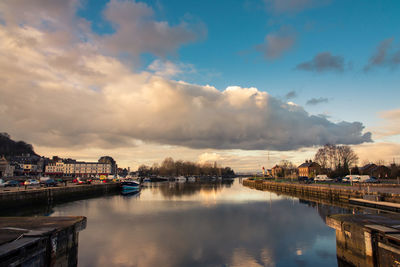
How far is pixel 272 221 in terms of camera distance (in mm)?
31531

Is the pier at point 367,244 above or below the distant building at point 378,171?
below

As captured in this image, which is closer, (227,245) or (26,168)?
(227,245)

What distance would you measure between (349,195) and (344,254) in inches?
1190

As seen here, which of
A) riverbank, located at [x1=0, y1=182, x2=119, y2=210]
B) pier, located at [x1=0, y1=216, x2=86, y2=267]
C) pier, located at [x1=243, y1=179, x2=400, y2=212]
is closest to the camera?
pier, located at [x1=0, y1=216, x2=86, y2=267]

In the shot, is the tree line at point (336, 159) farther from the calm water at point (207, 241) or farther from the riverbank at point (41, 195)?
the riverbank at point (41, 195)

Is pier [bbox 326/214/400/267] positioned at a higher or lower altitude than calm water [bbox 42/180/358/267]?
higher

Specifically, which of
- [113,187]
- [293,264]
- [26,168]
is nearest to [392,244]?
[293,264]

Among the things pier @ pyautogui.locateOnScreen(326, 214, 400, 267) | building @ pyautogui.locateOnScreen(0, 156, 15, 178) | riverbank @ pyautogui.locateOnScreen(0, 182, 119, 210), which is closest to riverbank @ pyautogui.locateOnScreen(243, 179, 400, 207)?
pier @ pyautogui.locateOnScreen(326, 214, 400, 267)

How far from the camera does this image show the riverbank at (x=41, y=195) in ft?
117

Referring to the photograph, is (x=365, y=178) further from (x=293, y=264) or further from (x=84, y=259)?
(x=84, y=259)

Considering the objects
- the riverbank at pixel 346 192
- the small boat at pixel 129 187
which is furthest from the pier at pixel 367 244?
the small boat at pixel 129 187

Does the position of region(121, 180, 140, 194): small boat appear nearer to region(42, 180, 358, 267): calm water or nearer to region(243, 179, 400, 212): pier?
region(42, 180, 358, 267): calm water

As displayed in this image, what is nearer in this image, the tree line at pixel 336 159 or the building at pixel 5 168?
the tree line at pixel 336 159

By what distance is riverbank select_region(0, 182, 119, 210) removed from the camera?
35.6 m
